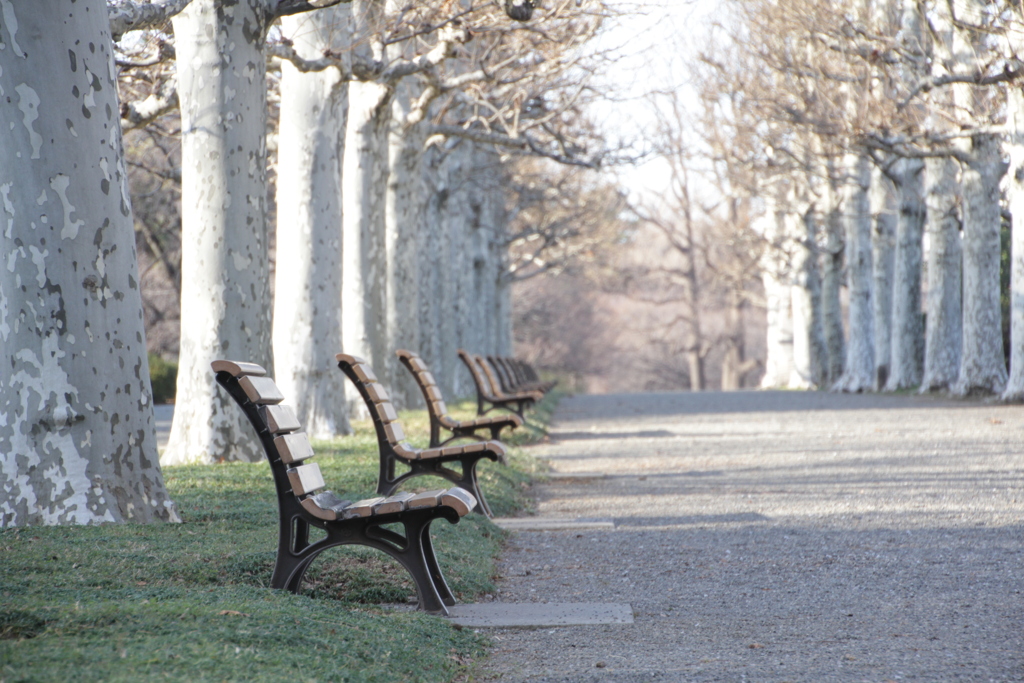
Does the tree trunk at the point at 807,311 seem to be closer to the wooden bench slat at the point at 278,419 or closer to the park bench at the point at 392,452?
the park bench at the point at 392,452

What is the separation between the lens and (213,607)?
3717mm

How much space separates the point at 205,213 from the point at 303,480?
4.59m

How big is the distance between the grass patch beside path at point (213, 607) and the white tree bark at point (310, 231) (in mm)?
5252

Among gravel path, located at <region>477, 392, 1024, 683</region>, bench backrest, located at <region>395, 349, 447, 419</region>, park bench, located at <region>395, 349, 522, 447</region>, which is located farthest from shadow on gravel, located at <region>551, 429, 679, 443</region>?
bench backrest, located at <region>395, 349, 447, 419</region>

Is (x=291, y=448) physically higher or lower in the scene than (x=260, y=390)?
lower

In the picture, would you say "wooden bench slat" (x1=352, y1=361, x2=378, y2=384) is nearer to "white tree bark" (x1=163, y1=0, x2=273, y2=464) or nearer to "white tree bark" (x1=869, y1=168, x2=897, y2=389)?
"white tree bark" (x1=163, y1=0, x2=273, y2=464)

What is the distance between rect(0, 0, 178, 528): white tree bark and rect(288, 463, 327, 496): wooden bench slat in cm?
147

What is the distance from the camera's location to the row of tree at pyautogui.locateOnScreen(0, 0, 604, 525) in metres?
5.27

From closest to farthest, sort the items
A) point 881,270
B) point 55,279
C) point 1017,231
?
point 55,279, point 1017,231, point 881,270

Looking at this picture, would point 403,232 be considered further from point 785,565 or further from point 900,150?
point 785,565

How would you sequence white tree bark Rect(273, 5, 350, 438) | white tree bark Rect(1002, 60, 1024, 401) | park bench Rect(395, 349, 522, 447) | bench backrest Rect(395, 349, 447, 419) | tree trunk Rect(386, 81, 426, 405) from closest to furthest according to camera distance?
bench backrest Rect(395, 349, 447, 419)
park bench Rect(395, 349, 522, 447)
white tree bark Rect(273, 5, 350, 438)
tree trunk Rect(386, 81, 426, 405)
white tree bark Rect(1002, 60, 1024, 401)

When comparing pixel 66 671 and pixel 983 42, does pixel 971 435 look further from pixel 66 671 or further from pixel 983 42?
pixel 66 671

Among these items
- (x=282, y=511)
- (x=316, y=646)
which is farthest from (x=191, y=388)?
(x=316, y=646)

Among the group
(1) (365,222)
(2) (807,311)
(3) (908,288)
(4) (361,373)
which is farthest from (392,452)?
(2) (807,311)
